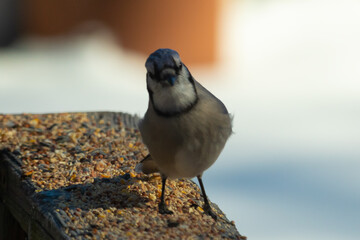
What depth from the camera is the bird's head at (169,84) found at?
2.04m

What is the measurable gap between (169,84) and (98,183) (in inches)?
26.6

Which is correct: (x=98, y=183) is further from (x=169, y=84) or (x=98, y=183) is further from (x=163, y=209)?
(x=169, y=84)

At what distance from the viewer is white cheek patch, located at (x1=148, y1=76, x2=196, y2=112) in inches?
82.7

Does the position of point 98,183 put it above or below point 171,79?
below

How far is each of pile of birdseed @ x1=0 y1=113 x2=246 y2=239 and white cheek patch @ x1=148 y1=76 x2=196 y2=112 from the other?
1.39 feet

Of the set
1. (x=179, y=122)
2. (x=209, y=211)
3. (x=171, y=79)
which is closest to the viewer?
(x=171, y=79)

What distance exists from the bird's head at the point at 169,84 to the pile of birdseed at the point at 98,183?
421mm

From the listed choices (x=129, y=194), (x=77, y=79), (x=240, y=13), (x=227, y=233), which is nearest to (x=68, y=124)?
(x=129, y=194)

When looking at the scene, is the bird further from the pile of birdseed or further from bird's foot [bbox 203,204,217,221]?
the pile of birdseed

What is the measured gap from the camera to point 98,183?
2.50 metres

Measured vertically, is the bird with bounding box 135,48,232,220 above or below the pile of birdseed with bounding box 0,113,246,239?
above

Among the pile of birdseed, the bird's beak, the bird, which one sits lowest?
the pile of birdseed

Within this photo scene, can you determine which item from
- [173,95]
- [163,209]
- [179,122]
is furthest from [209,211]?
[173,95]

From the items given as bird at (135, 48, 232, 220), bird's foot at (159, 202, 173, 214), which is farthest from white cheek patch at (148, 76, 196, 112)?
bird's foot at (159, 202, 173, 214)
